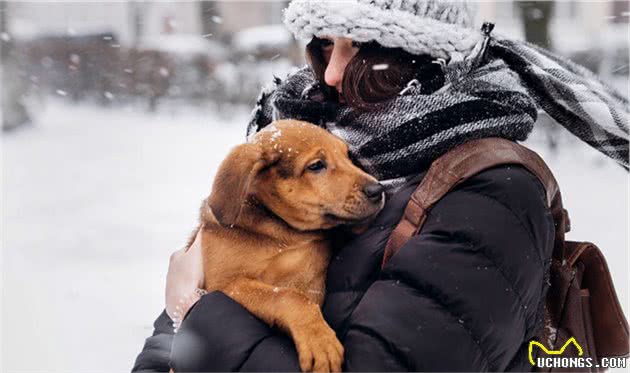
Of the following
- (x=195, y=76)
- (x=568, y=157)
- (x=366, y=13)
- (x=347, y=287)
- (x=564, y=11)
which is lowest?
(x=195, y=76)

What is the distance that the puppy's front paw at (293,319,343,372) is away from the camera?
222 centimetres

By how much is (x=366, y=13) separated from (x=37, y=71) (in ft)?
61.4

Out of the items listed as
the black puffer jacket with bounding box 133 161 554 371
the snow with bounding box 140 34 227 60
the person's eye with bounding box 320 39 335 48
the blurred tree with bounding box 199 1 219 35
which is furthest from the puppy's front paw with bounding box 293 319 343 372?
the snow with bounding box 140 34 227 60

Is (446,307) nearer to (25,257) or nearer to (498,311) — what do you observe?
(498,311)

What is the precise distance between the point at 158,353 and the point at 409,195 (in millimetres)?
1275

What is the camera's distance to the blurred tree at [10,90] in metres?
16.3

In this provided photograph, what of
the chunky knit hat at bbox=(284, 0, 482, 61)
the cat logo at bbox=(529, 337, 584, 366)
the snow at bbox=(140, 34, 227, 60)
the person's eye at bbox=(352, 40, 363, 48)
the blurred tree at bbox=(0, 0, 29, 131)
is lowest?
the blurred tree at bbox=(0, 0, 29, 131)

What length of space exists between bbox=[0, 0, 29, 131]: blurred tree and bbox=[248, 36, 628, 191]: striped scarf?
1480cm

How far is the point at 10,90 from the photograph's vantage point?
16.8 m

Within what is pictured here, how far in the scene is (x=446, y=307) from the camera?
2.17 metres

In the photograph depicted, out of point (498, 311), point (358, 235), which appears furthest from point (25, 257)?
point (498, 311)

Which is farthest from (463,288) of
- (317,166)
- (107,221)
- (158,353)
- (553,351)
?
(107,221)

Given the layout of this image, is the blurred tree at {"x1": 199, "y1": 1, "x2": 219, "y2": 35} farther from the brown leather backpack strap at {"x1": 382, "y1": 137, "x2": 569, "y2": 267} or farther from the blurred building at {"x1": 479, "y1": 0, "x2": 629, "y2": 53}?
the brown leather backpack strap at {"x1": 382, "y1": 137, "x2": 569, "y2": 267}

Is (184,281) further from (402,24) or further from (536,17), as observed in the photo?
(536,17)
